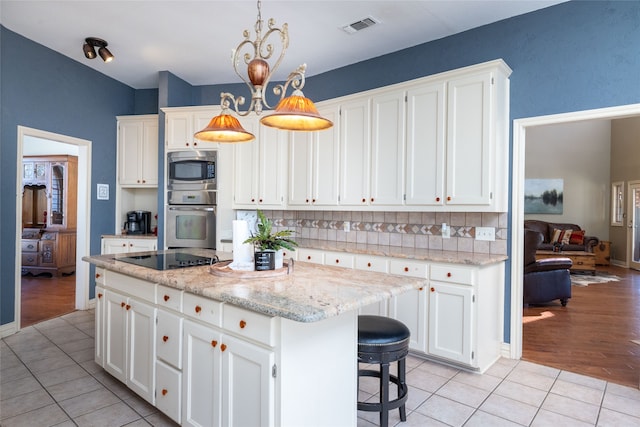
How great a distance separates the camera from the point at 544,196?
29.9ft

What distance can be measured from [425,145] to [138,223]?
3.88m

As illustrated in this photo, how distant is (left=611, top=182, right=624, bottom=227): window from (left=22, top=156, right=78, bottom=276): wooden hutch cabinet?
11.4 metres

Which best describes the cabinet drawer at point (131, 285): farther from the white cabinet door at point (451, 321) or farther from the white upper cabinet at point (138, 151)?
the white upper cabinet at point (138, 151)

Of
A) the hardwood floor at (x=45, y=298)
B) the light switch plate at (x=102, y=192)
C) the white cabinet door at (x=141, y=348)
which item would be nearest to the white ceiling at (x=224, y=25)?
the light switch plate at (x=102, y=192)

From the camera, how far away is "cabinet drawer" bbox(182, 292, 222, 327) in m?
1.67

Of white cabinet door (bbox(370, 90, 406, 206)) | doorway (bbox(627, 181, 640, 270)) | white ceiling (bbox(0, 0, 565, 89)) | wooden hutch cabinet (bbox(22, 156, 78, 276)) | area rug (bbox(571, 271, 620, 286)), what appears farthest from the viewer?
doorway (bbox(627, 181, 640, 270))

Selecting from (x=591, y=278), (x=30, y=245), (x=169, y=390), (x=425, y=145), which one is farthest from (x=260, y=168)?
(x=591, y=278)

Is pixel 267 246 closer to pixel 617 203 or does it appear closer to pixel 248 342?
pixel 248 342

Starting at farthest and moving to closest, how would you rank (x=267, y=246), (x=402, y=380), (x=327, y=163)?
1. (x=327, y=163)
2. (x=402, y=380)
3. (x=267, y=246)

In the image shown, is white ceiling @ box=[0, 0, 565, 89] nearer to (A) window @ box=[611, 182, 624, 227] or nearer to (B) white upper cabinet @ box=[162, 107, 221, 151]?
(B) white upper cabinet @ box=[162, 107, 221, 151]

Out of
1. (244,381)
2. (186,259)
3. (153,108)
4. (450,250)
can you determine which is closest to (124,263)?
(186,259)

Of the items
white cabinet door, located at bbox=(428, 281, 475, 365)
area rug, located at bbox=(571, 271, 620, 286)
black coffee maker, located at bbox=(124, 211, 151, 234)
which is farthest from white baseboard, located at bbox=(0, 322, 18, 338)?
area rug, located at bbox=(571, 271, 620, 286)

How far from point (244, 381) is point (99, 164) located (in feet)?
13.7

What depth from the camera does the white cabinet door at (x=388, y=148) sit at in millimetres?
3385
